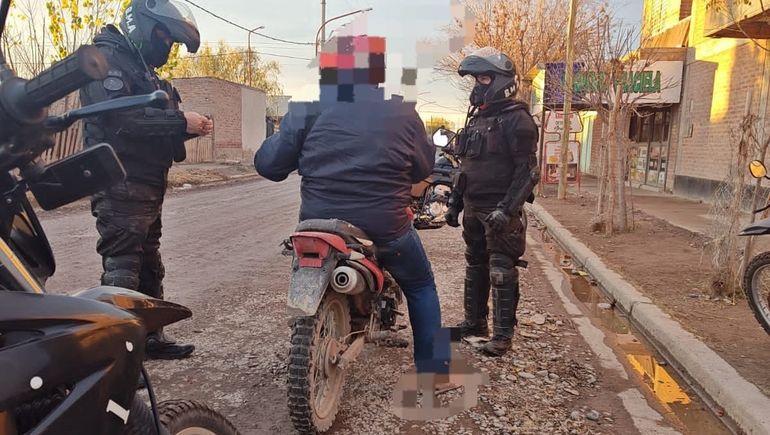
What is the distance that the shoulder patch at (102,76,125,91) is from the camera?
312 centimetres

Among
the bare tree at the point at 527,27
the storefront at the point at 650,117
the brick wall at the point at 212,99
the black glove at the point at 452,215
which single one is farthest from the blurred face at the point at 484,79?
the brick wall at the point at 212,99

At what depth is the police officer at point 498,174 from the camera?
3846 millimetres

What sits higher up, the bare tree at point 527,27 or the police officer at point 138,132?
the bare tree at point 527,27

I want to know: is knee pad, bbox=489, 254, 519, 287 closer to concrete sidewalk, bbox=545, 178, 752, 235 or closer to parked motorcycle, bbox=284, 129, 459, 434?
parked motorcycle, bbox=284, 129, 459, 434

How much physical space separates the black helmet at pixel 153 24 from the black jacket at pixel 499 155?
199 cm

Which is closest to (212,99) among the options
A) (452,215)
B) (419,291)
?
(452,215)

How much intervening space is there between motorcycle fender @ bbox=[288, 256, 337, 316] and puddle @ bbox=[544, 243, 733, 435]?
211 centimetres

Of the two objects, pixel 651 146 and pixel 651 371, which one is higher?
pixel 651 146

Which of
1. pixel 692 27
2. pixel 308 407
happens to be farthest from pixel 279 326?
pixel 692 27

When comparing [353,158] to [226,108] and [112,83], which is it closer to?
[112,83]

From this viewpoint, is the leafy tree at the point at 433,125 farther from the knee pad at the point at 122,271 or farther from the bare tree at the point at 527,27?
the bare tree at the point at 527,27

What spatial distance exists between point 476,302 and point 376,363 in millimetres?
977

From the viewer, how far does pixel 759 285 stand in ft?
13.9

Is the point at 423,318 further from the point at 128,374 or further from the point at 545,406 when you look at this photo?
the point at 128,374
